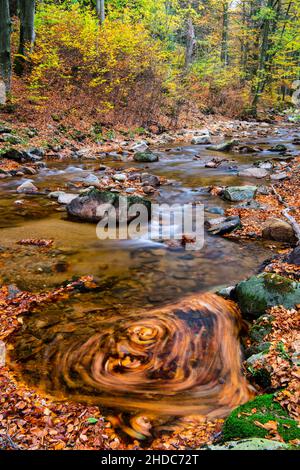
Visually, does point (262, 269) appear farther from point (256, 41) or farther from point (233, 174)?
point (256, 41)

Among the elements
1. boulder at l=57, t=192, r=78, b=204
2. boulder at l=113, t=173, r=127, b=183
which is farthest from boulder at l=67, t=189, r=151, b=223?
boulder at l=113, t=173, r=127, b=183

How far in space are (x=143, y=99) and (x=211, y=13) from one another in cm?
2028

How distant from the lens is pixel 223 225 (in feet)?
23.7

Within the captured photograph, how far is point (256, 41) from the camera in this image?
1091 inches

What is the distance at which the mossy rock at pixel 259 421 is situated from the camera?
2.38m

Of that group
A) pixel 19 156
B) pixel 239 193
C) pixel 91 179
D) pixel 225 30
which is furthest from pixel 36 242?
pixel 225 30

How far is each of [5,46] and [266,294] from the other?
1435 cm

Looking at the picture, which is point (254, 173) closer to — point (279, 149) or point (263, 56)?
point (279, 149)

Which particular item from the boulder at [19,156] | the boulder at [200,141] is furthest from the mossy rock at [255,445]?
the boulder at [200,141]

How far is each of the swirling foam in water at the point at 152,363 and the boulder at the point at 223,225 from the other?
2902 mm

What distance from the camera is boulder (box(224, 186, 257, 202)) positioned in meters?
9.31

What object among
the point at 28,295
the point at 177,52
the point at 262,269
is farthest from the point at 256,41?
the point at 28,295

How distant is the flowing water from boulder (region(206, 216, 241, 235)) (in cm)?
33

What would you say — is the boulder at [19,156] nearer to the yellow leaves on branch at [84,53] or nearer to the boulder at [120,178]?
the boulder at [120,178]
